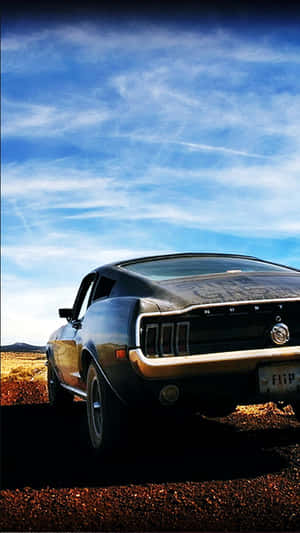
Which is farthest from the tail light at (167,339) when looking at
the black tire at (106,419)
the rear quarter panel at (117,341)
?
the black tire at (106,419)

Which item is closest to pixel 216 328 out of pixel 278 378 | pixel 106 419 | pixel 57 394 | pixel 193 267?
pixel 278 378

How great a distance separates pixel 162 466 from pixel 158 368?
1.06 m

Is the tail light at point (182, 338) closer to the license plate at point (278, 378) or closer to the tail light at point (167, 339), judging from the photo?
the tail light at point (167, 339)

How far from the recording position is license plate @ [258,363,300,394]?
15.2 feet

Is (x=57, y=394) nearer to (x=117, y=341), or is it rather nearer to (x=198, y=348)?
(x=117, y=341)

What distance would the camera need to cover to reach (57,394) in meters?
8.06

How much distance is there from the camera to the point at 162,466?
5.00m

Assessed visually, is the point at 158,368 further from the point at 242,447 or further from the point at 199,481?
the point at 242,447

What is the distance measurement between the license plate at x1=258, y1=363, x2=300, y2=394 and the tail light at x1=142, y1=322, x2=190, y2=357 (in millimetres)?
633

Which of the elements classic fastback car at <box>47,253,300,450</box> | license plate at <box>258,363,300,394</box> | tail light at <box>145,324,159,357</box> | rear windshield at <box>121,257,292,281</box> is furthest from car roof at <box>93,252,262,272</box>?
license plate at <box>258,363,300,394</box>

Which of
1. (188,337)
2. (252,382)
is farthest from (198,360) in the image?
(252,382)

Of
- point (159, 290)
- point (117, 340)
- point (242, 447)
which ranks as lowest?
point (242, 447)

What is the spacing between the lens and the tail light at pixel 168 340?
4543 mm

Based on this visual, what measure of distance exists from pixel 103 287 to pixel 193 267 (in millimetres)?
955
